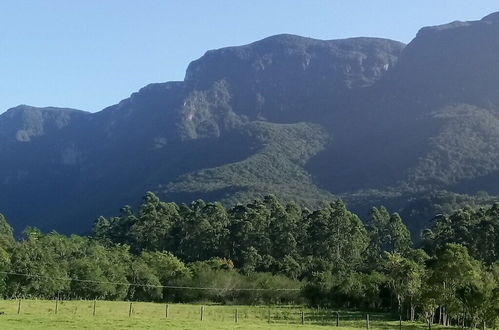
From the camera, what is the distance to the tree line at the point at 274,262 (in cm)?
5822

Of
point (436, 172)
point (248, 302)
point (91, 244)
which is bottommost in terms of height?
point (248, 302)

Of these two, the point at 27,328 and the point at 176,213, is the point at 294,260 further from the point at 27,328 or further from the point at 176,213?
the point at 27,328

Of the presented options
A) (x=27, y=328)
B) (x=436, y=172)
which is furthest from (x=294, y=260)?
(x=436, y=172)

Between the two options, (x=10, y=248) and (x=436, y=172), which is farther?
(x=436, y=172)

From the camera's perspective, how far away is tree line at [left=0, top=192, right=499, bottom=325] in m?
58.2

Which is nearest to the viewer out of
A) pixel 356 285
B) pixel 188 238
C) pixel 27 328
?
pixel 27 328

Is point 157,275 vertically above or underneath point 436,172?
underneath

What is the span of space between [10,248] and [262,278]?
34329mm

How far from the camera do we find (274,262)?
9450 cm

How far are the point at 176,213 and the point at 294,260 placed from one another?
29.5m

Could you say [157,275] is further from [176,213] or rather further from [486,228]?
[486,228]

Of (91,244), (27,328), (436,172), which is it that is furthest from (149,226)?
(436,172)

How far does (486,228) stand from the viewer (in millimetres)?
84500

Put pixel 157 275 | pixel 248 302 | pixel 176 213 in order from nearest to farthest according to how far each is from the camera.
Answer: pixel 248 302 < pixel 157 275 < pixel 176 213
